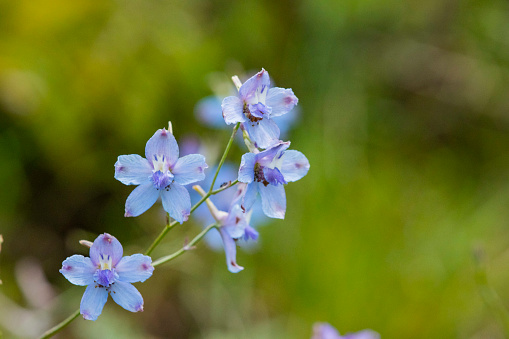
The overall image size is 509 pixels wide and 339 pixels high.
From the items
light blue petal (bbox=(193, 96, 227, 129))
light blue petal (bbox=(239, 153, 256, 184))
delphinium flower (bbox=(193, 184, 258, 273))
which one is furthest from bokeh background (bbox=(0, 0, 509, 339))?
light blue petal (bbox=(239, 153, 256, 184))

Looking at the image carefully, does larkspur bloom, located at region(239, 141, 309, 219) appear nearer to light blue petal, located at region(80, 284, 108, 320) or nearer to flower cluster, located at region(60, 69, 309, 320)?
flower cluster, located at region(60, 69, 309, 320)

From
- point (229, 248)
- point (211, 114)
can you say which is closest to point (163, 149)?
point (229, 248)

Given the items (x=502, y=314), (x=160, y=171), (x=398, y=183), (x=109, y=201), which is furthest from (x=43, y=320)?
(x=398, y=183)

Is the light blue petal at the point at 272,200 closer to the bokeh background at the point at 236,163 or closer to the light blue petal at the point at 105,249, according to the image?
the light blue petal at the point at 105,249

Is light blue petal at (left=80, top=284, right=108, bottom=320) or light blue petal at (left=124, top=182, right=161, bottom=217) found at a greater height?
light blue petal at (left=124, top=182, right=161, bottom=217)

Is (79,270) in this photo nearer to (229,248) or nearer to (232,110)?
(229,248)

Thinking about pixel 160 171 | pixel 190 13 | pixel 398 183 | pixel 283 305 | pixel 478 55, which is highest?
pixel 478 55

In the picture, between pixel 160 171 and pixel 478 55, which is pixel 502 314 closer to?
pixel 160 171
